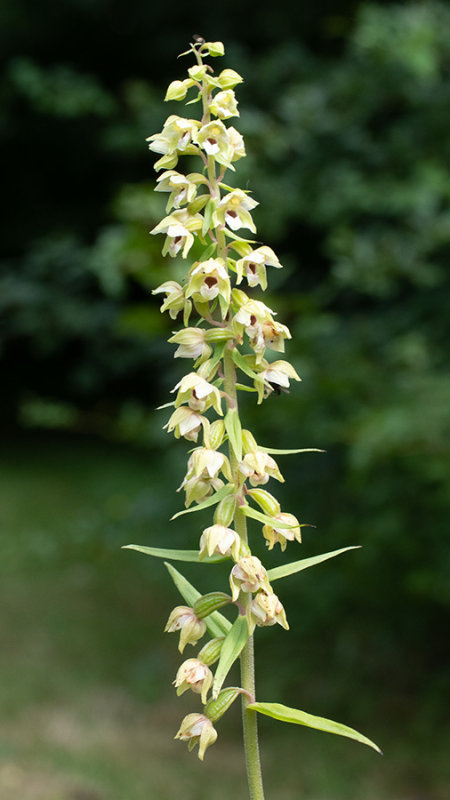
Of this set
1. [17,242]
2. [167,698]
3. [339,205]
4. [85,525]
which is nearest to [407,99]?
[339,205]

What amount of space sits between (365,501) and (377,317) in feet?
3.17

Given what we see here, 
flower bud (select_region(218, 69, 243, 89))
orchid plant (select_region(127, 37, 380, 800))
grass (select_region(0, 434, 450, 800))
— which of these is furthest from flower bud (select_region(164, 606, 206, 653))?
grass (select_region(0, 434, 450, 800))

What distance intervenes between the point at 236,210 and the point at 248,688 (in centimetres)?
60

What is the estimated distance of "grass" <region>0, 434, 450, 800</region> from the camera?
412cm

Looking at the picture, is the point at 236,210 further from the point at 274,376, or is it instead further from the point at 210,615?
the point at 210,615

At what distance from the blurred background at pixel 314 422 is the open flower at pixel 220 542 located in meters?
2.32

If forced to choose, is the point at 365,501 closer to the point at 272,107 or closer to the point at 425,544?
the point at 425,544

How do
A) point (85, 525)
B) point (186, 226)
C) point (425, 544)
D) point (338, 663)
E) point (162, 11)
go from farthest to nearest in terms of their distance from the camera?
point (162, 11) < point (85, 525) < point (338, 663) < point (425, 544) < point (186, 226)

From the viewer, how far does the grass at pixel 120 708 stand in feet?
13.5

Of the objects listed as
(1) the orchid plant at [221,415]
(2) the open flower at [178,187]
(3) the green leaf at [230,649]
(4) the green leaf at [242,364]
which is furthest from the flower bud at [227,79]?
(3) the green leaf at [230,649]

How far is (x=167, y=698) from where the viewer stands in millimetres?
5148

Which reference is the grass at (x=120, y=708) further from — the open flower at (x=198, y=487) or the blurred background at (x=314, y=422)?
the open flower at (x=198, y=487)

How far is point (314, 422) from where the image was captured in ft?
12.8

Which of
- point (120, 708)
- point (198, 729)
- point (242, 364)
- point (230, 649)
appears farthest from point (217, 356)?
point (120, 708)
